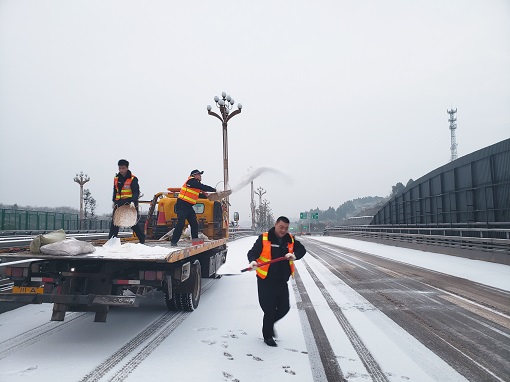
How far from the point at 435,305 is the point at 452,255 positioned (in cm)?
1155

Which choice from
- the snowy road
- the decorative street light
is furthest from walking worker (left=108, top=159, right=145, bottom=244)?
the decorative street light

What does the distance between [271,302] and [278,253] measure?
66cm

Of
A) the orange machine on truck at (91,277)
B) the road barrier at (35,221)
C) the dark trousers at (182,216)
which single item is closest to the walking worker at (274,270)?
the orange machine on truck at (91,277)

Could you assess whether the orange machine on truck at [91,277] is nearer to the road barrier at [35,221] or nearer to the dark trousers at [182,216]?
the dark trousers at [182,216]

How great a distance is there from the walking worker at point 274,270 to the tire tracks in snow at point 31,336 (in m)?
3.22

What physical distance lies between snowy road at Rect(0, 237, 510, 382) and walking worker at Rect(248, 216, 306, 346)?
38 cm

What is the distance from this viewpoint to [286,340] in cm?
516

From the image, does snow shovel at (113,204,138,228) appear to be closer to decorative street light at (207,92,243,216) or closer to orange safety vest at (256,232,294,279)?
orange safety vest at (256,232,294,279)

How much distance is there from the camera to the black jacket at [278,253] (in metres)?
5.09

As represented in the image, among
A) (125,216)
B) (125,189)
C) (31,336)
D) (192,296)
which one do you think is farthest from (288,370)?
(125,189)

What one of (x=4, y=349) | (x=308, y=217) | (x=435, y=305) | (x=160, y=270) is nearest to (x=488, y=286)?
(x=435, y=305)

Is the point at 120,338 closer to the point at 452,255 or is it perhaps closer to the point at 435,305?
the point at 435,305

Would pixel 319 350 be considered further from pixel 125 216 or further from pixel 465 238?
pixel 465 238

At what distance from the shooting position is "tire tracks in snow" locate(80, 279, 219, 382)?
4.01m
